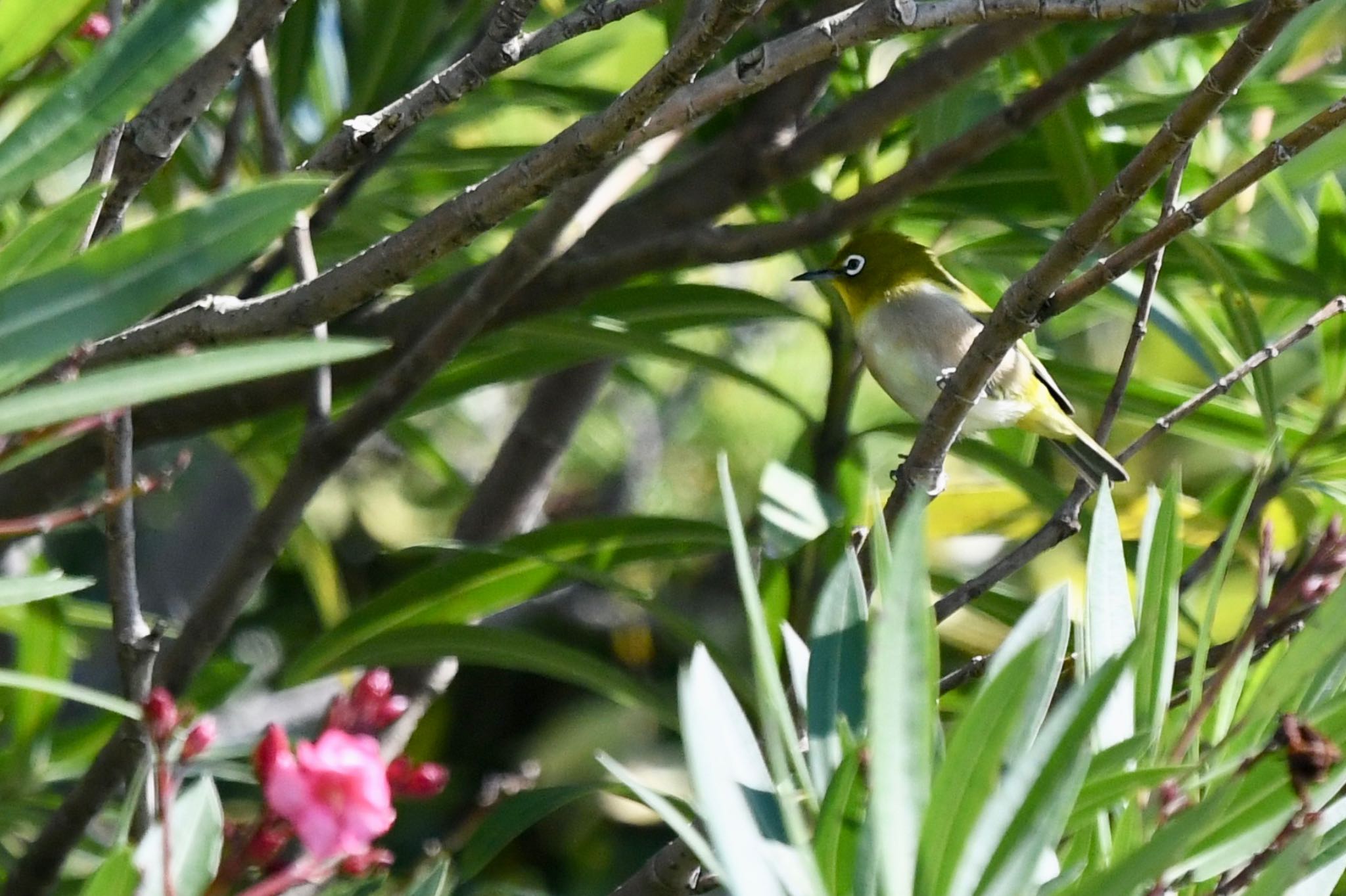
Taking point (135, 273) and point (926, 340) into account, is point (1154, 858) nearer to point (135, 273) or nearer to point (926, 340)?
point (135, 273)

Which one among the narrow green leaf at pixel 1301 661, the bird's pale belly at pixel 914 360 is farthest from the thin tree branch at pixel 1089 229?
the bird's pale belly at pixel 914 360

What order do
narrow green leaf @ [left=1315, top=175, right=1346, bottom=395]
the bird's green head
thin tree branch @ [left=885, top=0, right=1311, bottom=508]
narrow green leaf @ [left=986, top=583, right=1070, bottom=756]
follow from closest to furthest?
narrow green leaf @ [left=986, top=583, right=1070, bottom=756] → thin tree branch @ [left=885, top=0, right=1311, bottom=508] → narrow green leaf @ [left=1315, top=175, right=1346, bottom=395] → the bird's green head

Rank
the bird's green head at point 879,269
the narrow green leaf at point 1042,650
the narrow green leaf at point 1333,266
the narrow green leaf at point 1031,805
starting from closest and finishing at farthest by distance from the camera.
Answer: the narrow green leaf at point 1031,805 < the narrow green leaf at point 1042,650 < the narrow green leaf at point 1333,266 < the bird's green head at point 879,269

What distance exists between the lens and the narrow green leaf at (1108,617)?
1.05 metres

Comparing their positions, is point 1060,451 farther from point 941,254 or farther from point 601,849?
point 601,849

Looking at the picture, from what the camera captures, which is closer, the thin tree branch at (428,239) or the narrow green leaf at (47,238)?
the narrow green leaf at (47,238)

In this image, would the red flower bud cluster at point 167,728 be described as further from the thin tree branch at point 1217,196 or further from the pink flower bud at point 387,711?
the thin tree branch at point 1217,196

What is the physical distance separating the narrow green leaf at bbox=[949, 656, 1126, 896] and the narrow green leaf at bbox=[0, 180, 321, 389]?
0.46 metres

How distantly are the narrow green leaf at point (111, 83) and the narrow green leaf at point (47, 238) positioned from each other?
0.02m

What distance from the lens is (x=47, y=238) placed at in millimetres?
821

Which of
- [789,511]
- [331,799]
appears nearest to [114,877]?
[331,799]

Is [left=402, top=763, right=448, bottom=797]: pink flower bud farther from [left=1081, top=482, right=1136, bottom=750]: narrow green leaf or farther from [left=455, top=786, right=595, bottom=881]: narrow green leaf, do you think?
[left=455, top=786, right=595, bottom=881]: narrow green leaf

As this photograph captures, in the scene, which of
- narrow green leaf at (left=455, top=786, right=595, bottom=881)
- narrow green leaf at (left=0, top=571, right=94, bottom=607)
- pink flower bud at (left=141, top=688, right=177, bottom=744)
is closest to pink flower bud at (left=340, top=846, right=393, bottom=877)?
pink flower bud at (left=141, top=688, right=177, bottom=744)

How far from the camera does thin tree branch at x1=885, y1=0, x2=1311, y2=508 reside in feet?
3.24
